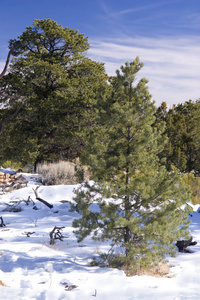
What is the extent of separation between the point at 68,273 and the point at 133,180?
5.00 ft

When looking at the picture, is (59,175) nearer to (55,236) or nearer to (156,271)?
(55,236)

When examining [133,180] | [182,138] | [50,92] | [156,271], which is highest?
[50,92]

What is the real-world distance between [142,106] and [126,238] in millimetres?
1945

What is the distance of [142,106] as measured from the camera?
192 inches

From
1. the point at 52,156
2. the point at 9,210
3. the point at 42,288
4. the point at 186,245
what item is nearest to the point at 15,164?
the point at 52,156

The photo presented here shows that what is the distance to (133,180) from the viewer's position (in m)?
4.76

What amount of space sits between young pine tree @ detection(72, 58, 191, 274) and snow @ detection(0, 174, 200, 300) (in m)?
0.42

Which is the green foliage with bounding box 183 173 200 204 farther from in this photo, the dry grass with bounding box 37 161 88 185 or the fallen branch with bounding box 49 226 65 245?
the fallen branch with bounding box 49 226 65 245

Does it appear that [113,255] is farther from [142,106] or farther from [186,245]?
[142,106]

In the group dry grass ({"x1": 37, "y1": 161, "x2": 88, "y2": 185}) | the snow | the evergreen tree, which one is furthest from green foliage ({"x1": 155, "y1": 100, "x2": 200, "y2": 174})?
the snow

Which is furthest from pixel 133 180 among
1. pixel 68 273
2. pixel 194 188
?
pixel 194 188

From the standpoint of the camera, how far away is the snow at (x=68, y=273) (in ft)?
12.5

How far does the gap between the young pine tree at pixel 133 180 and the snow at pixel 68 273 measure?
42 cm

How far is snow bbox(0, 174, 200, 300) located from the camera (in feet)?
12.5
